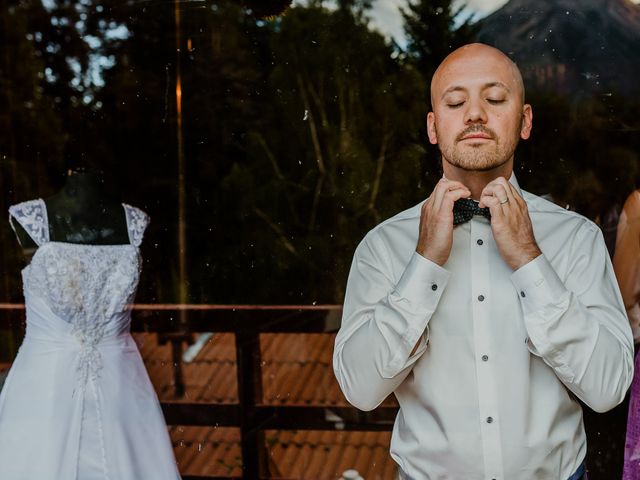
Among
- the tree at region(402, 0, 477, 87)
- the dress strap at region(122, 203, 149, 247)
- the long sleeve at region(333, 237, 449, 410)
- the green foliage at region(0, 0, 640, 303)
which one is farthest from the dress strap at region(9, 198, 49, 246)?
the long sleeve at region(333, 237, 449, 410)

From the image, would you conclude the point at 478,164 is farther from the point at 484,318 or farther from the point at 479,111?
the point at 484,318

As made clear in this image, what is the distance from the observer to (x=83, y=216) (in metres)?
2.50

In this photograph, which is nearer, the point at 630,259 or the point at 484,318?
the point at 484,318

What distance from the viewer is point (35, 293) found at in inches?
97.9

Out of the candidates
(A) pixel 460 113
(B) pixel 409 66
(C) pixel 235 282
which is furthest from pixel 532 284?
(C) pixel 235 282

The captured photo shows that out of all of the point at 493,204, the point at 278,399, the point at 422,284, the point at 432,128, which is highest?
the point at 432,128

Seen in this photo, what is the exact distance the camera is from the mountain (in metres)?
2.30

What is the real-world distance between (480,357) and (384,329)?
219 millimetres

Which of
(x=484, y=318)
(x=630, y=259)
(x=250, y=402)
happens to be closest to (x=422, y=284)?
(x=484, y=318)

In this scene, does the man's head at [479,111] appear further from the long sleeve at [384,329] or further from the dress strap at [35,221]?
the dress strap at [35,221]

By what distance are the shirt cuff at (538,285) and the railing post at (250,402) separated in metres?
2.04

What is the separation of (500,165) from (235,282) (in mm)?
2463

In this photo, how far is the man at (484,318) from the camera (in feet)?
4.25

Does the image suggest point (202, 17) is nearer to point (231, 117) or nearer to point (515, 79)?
point (231, 117)
